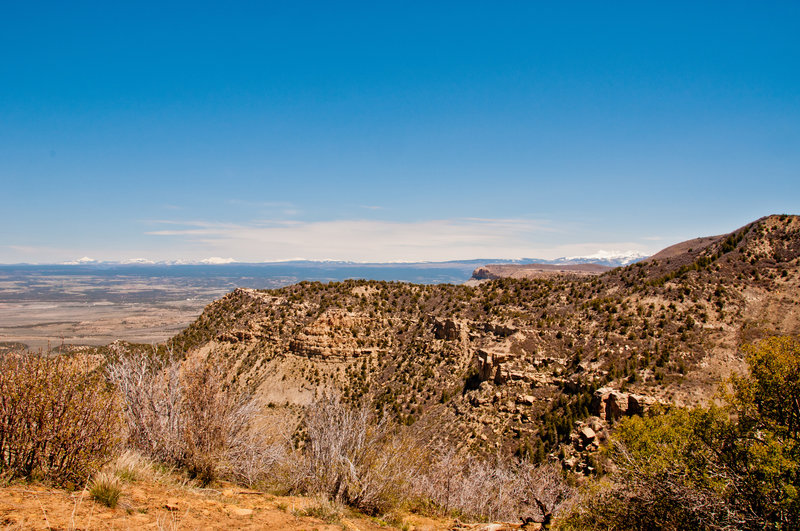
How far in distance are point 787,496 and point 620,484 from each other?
13.0ft

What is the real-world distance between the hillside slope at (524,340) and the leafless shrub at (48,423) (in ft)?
21.3

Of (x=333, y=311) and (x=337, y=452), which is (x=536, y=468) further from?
(x=333, y=311)

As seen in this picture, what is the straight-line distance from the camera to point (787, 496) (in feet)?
31.3

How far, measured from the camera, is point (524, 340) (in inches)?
1113

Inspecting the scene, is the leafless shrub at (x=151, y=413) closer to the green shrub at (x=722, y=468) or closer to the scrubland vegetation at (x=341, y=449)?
the scrubland vegetation at (x=341, y=449)

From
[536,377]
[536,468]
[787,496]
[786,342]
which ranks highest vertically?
[786,342]

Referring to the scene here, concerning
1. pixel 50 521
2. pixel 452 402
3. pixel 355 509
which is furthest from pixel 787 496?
pixel 452 402

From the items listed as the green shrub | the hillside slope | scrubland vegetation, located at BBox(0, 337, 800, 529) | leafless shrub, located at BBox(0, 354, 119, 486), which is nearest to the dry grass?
scrubland vegetation, located at BBox(0, 337, 800, 529)

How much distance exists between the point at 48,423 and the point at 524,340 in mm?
26562

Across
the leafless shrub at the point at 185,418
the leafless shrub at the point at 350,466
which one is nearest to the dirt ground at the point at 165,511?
the leafless shrub at the point at 350,466

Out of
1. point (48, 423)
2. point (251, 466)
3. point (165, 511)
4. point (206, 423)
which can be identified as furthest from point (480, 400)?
point (48, 423)

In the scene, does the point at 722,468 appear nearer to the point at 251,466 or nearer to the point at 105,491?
the point at 251,466

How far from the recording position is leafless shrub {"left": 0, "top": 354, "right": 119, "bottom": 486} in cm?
662

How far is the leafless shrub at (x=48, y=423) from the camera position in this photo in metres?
6.62
